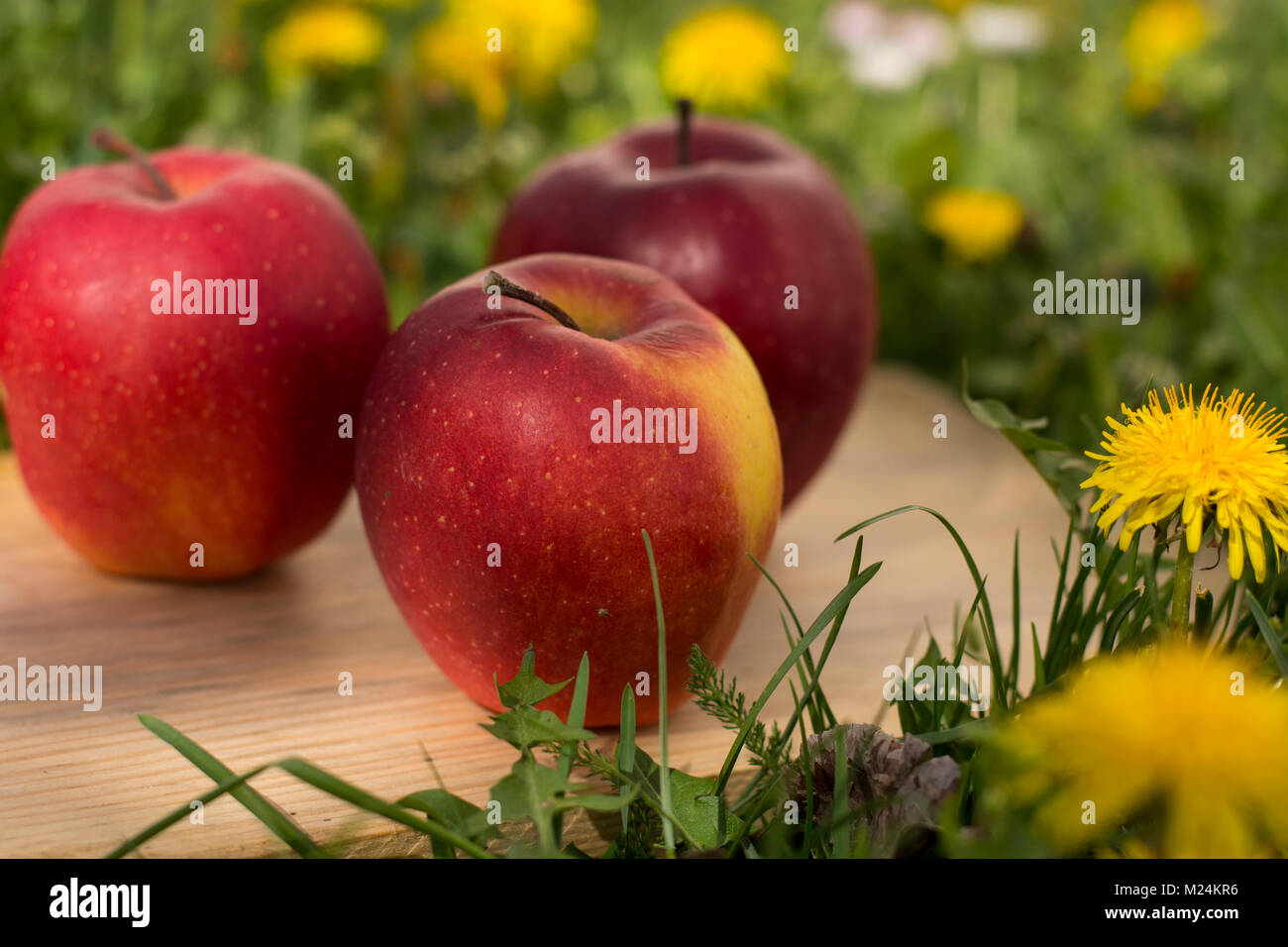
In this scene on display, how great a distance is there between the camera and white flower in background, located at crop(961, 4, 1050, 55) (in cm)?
184

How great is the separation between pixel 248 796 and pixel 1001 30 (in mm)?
1640

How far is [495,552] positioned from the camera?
25.4 inches

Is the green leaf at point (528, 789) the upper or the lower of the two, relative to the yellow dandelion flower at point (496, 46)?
lower

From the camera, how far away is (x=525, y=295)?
2.24ft

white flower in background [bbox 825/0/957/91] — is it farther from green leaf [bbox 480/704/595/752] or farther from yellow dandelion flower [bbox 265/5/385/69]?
green leaf [bbox 480/704/595/752]

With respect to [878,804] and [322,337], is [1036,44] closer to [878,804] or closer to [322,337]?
[322,337]

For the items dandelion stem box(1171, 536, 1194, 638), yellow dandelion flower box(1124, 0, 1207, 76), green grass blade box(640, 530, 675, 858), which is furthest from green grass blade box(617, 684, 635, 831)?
yellow dandelion flower box(1124, 0, 1207, 76)

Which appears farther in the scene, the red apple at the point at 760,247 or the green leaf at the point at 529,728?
the red apple at the point at 760,247

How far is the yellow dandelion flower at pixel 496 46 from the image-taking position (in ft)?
4.62

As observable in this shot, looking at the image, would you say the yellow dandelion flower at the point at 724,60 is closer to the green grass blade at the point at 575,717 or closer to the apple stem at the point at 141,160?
the apple stem at the point at 141,160

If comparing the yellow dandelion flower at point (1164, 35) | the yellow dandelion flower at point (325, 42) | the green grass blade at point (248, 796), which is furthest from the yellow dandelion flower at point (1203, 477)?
the yellow dandelion flower at point (1164, 35)

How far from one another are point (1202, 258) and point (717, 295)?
68 centimetres

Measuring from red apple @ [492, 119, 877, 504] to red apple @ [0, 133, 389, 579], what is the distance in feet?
0.49
